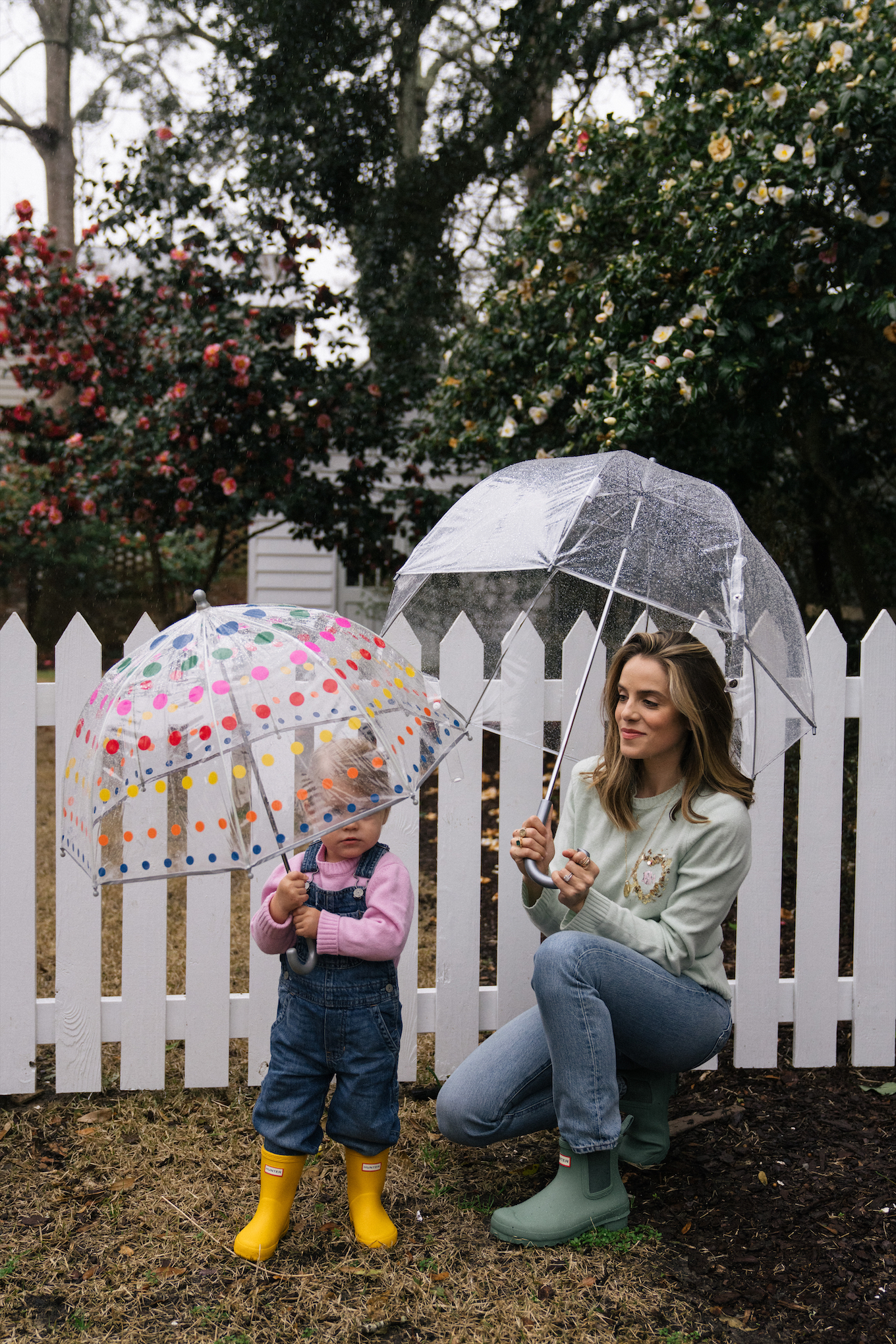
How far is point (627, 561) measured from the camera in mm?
2096

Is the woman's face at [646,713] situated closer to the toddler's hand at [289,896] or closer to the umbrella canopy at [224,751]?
the umbrella canopy at [224,751]

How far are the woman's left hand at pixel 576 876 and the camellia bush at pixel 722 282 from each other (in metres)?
2.76

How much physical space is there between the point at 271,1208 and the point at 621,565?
1.59 meters

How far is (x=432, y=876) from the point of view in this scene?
5.35 meters

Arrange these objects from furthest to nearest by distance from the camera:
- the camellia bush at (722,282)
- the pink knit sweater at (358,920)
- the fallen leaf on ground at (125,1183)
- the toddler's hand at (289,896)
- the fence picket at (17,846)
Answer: the camellia bush at (722,282) → the fence picket at (17,846) → the fallen leaf on ground at (125,1183) → the pink knit sweater at (358,920) → the toddler's hand at (289,896)

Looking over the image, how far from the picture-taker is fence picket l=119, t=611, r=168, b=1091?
2863mm

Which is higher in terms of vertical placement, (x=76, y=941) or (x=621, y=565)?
(x=621, y=565)

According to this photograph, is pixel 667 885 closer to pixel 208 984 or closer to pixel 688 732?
pixel 688 732

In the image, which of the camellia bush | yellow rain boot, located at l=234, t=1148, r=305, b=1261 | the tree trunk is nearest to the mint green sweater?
yellow rain boot, located at l=234, t=1148, r=305, b=1261

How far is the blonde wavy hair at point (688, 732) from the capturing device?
2268mm

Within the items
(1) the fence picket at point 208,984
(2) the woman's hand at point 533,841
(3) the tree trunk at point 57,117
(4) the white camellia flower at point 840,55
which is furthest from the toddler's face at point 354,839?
(3) the tree trunk at point 57,117

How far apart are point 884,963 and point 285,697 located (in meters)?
2.25

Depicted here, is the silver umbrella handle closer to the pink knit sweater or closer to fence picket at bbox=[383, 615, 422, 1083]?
the pink knit sweater

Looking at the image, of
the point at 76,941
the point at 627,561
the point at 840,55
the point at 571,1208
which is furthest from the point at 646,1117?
the point at 840,55
